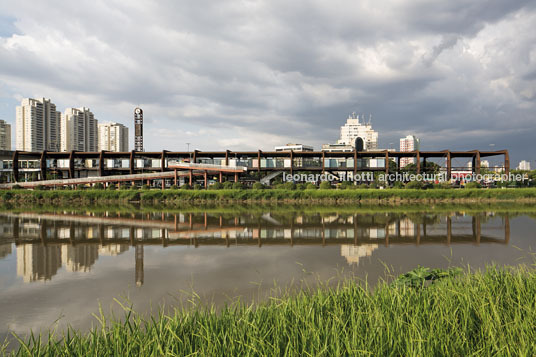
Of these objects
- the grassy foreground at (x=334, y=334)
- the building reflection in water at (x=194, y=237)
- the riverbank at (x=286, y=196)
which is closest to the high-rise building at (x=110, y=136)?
the riverbank at (x=286, y=196)

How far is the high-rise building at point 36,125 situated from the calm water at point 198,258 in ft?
452

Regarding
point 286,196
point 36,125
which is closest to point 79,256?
point 286,196

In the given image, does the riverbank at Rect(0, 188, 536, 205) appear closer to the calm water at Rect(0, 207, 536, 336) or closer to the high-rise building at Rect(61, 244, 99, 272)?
the calm water at Rect(0, 207, 536, 336)

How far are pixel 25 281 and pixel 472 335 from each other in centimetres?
1008

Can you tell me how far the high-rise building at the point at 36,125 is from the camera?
128 meters

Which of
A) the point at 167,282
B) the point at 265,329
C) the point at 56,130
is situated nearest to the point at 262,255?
the point at 167,282

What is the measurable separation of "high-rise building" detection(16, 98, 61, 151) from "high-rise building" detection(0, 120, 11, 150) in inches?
116

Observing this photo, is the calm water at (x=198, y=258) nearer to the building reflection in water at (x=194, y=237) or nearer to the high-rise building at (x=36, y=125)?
the building reflection in water at (x=194, y=237)

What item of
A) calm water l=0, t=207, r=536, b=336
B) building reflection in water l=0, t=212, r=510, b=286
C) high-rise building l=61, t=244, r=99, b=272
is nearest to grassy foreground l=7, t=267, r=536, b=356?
calm water l=0, t=207, r=536, b=336

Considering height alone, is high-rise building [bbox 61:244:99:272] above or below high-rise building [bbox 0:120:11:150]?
below

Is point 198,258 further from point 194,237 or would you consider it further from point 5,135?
point 5,135

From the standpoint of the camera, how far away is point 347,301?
4.47 m

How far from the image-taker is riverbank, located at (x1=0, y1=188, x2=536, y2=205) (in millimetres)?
39125

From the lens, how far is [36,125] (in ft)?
426
